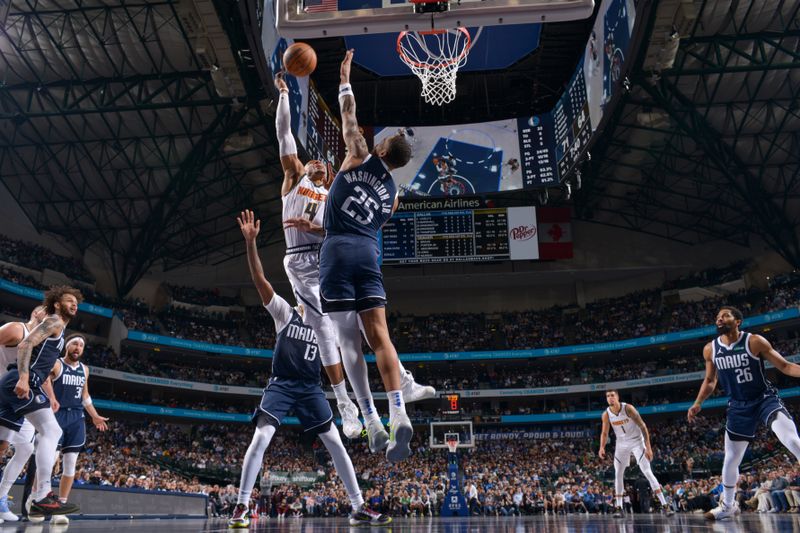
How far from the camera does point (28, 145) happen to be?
26.8 m

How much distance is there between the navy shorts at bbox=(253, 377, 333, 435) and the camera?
5.88m

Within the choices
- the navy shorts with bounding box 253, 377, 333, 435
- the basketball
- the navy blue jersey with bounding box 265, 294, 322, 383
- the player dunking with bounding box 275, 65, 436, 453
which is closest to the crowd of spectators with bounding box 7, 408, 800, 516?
the navy shorts with bounding box 253, 377, 333, 435

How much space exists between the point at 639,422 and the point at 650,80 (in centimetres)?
1345

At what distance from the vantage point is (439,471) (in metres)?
30.0

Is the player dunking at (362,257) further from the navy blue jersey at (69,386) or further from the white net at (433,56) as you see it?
the white net at (433,56)

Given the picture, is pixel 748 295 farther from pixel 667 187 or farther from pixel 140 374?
pixel 140 374

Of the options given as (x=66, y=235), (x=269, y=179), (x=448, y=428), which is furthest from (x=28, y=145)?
(x=448, y=428)

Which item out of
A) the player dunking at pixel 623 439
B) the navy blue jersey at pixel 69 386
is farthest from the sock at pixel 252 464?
the player dunking at pixel 623 439

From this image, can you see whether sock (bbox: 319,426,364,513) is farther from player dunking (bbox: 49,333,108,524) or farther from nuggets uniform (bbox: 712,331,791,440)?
nuggets uniform (bbox: 712,331,791,440)

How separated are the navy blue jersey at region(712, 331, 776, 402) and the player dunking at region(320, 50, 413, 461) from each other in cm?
495

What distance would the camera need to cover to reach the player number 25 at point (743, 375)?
7648 millimetres

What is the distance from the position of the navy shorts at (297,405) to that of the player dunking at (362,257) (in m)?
1.18

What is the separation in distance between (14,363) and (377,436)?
15.2ft

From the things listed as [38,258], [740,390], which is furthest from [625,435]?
[38,258]
